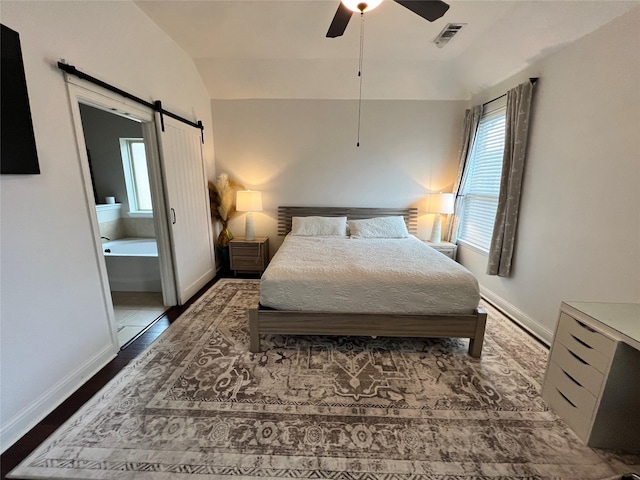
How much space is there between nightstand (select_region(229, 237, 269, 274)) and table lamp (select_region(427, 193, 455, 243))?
2.57m

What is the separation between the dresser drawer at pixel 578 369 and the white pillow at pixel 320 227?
2531 mm

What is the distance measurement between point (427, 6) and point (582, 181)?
1.80 m

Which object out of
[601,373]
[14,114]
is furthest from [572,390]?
[14,114]

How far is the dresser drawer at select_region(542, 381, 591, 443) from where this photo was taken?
4.69 feet

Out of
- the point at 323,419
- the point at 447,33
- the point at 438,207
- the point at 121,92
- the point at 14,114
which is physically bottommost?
the point at 323,419

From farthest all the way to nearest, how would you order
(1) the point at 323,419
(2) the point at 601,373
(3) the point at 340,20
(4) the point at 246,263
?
(4) the point at 246,263 < (3) the point at 340,20 < (1) the point at 323,419 < (2) the point at 601,373

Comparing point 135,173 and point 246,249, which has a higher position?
point 135,173

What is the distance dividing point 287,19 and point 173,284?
9.86 ft

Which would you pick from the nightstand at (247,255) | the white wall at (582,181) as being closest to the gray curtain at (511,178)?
the white wall at (582,181)

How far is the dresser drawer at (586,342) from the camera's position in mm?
1326

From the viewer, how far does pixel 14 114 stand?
1380 mm

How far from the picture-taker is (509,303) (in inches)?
113

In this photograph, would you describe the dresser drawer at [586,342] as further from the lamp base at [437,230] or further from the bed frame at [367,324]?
the lamp base at [437,230]

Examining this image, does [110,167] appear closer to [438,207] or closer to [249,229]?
[249,229]
